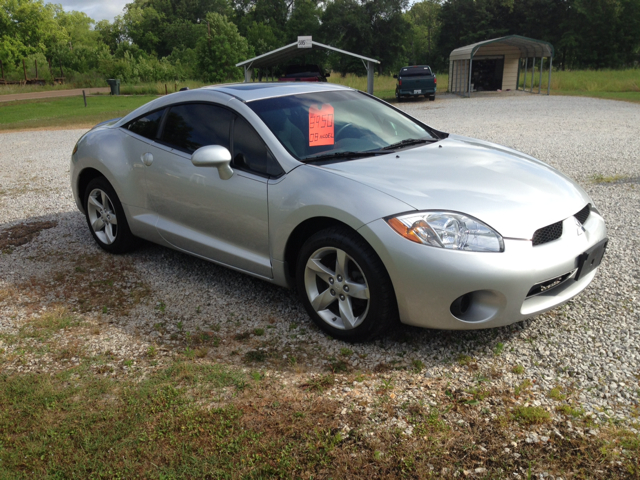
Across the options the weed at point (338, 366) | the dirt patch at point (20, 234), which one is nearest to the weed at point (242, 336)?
the weed at point (338, 366)

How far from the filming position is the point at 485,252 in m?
3.00

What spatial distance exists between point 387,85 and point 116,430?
130 ft

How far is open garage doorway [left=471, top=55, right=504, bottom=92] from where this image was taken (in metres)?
36.4

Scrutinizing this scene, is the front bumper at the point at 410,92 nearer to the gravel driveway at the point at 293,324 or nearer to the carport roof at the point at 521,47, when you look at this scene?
the carport roof at the point at 521,47

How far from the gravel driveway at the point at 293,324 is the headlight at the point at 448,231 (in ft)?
2.44

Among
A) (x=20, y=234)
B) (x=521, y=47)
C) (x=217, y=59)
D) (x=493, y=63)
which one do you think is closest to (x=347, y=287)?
(x=20, y=234)

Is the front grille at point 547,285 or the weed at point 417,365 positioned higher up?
the front grille at point 547,285

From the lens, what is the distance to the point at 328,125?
405 cm

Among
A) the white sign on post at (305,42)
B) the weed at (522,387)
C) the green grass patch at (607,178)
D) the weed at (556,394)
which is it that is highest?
the white sign on post at (305,42)

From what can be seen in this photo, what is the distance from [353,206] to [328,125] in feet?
3.45

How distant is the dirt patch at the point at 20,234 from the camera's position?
19.3 ft

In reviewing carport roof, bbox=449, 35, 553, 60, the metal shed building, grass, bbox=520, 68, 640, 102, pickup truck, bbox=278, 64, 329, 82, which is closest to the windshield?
pickup truck, bbox=278, 64, 329, 82

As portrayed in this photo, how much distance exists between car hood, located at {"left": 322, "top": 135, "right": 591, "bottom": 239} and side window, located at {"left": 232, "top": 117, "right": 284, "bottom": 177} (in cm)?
41

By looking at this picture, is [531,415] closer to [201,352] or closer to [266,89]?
[201,352]
